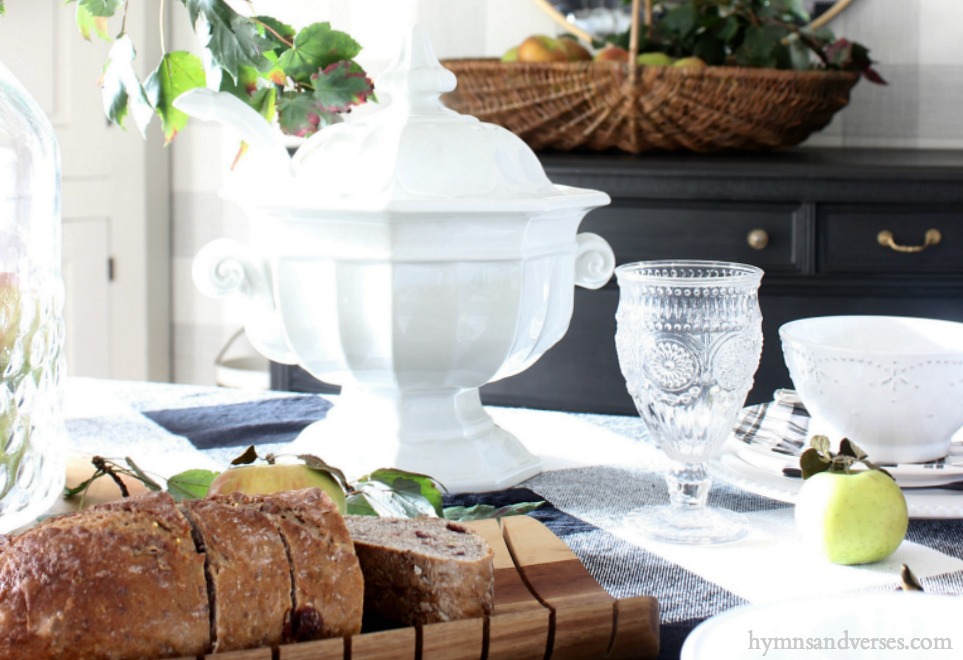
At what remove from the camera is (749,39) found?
7.16ft

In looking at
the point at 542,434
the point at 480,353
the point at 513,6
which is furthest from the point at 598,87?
the point at 480,353

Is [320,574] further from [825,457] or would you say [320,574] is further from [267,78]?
[267,78]

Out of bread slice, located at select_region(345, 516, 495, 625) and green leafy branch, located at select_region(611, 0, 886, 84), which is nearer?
bread slice, located at select_region(345, 516, 495, 625)

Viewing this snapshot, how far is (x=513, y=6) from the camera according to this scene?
272 centimetres

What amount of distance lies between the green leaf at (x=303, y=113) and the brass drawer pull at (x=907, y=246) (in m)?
1.31

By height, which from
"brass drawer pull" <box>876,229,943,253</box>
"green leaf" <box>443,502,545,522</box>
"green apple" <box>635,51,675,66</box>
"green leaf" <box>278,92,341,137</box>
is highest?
"green apple" <box>635,51,675,66</box>

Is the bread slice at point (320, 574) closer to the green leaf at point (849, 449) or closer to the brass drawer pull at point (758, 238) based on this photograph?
the green leaf at point (849, 449)

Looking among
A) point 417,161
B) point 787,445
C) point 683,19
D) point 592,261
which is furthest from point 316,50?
point 683,19

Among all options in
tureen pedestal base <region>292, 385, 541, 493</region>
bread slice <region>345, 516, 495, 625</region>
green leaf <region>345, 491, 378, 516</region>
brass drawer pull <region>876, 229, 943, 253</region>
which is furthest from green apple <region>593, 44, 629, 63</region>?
bread slice <region>345, 516, 495, 625</region>

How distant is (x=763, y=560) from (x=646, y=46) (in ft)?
5.57

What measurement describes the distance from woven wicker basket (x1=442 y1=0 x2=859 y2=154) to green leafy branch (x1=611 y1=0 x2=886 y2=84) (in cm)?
7

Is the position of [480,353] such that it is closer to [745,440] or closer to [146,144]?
[745,440]

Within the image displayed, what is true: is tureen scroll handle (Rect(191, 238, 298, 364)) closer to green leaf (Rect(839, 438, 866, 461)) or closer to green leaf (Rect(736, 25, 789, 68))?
green leaf (Rect(839, 438, 866, 461))

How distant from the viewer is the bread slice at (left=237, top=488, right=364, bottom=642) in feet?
1.78
